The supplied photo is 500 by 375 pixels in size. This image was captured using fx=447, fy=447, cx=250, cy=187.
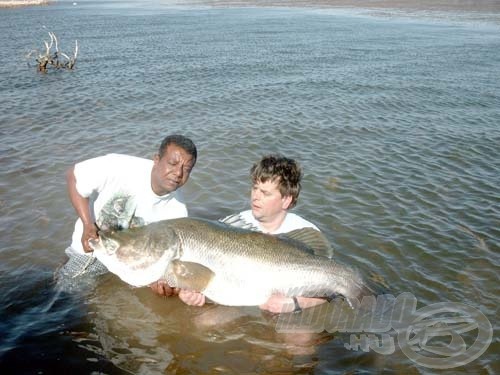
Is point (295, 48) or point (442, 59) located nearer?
point (442, 59)

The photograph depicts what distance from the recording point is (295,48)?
28.2m

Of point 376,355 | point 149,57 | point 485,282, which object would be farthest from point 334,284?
point 149,57

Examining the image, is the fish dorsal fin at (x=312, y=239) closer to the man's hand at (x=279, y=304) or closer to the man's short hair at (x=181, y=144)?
the man's hand at (x=279, y=304)

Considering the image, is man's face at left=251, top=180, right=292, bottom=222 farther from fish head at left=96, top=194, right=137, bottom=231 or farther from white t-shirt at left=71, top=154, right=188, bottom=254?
fish head at left=96, top=194, right=137, bottom=231

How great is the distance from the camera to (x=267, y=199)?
196 inches

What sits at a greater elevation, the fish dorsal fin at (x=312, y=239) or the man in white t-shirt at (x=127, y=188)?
the man in white t-shirt at (x=127, y=188)

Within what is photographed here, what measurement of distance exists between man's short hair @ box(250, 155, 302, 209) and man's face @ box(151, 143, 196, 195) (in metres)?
0.82

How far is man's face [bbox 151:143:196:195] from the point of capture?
5.10 metres

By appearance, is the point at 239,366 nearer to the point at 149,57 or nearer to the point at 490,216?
the point at 490,216

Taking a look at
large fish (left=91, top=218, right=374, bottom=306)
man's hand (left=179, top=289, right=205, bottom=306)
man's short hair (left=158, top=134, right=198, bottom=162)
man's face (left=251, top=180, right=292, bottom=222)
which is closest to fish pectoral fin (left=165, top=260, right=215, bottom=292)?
large fish (left=91, top=218, right=374, bottom=306)

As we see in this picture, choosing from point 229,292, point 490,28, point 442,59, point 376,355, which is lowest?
point 376,355

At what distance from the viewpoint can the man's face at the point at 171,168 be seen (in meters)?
5.10

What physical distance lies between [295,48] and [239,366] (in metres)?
25.7

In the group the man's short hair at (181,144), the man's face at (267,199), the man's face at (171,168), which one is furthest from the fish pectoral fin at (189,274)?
the man's short hair at (181,144)
